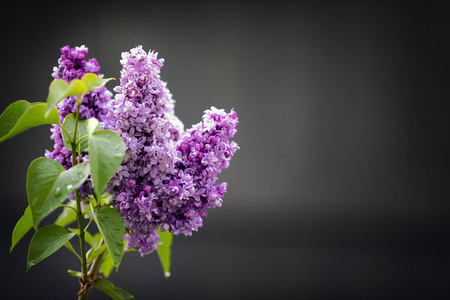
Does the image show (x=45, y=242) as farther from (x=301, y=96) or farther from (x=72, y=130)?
(x=301, y=96)

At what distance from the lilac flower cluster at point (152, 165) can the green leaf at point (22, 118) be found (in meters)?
0.08

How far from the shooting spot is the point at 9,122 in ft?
1.57

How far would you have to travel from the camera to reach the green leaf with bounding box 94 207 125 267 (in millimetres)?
459

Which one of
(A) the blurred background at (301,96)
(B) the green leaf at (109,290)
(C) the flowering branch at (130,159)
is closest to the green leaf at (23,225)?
(C) the flowering branch at (130,159)

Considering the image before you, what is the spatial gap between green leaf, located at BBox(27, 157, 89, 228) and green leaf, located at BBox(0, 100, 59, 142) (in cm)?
4

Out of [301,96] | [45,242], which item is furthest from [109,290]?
[301,96]

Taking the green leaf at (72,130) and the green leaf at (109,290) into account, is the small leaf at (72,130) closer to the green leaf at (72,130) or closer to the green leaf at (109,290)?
the green leaf at (72,130)

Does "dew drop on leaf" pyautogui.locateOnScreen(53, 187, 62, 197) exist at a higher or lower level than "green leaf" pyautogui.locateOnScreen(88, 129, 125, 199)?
lower

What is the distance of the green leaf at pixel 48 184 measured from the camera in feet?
1.36

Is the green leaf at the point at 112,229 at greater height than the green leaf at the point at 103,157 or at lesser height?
lesser

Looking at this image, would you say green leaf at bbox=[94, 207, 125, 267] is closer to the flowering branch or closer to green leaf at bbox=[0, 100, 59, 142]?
the flowering branch

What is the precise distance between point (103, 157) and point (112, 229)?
102mm

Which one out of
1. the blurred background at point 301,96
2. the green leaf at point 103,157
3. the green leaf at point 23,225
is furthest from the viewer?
the blurred background at point 301,96

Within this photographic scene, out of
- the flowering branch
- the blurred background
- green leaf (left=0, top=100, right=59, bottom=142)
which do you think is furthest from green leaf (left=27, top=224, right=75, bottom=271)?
the blurred background
